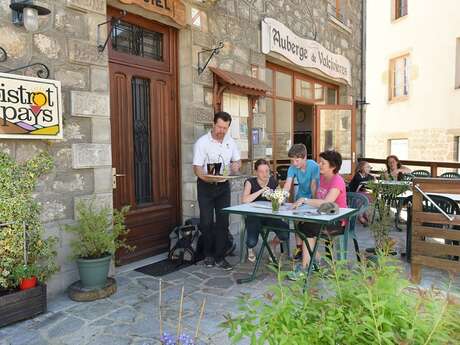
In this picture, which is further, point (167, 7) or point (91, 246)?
point (167, 7)

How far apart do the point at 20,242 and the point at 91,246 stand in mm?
557

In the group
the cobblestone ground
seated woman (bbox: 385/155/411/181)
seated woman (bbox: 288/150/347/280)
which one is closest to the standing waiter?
the cobblestone ground

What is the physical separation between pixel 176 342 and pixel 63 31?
109 inches

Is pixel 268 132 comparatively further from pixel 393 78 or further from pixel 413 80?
pixel 393 78

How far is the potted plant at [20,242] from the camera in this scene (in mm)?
2723

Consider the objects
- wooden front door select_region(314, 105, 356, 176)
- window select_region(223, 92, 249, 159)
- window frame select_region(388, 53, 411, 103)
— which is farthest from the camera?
window frame select_region(388, 53, 411, 103)

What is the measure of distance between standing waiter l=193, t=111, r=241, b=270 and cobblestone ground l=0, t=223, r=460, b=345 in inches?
9.7

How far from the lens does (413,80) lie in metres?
12.7

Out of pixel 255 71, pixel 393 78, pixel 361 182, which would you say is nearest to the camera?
pixel 255 71

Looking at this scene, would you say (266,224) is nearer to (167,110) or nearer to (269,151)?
(167,110)

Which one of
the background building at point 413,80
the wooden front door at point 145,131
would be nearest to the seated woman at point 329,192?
the wooden front door at point 145,131

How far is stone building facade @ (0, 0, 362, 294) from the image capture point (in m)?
3.12

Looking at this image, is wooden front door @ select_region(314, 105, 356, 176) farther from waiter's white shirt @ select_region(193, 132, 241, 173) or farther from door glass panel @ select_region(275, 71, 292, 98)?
waiter's white shirt @ select_region(193, 132, 241, 173)

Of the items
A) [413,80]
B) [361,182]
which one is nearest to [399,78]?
[413,80]
